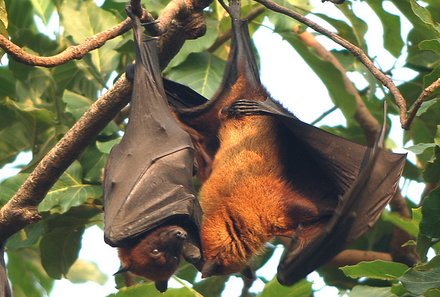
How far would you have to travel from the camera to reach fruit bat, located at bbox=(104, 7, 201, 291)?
20.2ft

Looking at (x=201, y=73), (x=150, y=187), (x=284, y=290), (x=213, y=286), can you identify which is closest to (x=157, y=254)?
(x=150, y=187)

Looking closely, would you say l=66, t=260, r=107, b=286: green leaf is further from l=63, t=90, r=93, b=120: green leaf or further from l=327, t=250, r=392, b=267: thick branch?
l=327, t=250, r=392, b=267: thick branch

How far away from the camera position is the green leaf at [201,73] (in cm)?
788

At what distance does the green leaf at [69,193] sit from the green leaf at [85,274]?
2.43 meters

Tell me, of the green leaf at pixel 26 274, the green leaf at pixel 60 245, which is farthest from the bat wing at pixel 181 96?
the green leaf at pixel 26 274

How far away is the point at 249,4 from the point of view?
A: 826 centimetres

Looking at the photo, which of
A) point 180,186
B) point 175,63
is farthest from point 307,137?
point 175,63

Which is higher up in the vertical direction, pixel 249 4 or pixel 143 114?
pixel 249 4

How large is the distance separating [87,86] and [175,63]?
1232 mm

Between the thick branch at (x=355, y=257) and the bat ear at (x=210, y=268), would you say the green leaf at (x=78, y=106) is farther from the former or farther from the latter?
the thick branch at (x=355, y=257)

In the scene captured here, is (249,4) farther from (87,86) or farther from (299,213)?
(299,213)

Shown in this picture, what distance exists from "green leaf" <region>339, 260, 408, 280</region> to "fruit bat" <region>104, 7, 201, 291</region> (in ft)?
3.56

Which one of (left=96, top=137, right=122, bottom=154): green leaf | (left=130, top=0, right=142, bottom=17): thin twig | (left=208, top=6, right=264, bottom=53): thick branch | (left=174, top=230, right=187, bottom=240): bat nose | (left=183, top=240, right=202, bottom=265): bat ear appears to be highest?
(left=208, top=6, right=264, bottom=53): thick branch

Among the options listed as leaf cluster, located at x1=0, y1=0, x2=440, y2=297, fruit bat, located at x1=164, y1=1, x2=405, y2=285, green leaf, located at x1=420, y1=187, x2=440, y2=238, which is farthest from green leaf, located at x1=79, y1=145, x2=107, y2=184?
green leaf, located at x1=420, y1=187, x2=440, y2=238
